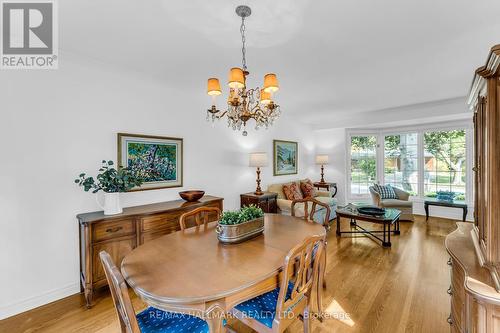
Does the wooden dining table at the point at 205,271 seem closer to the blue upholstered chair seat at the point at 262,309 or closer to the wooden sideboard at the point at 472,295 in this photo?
the blue upholstered chair seat at the point at 262,309

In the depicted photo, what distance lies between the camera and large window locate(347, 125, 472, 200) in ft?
16.5

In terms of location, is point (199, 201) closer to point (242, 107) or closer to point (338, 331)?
point (242, 107)

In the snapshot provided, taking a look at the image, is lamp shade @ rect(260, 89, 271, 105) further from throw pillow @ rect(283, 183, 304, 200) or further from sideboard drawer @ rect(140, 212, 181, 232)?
throw pillow @ rect(283, 183, 304, 200)

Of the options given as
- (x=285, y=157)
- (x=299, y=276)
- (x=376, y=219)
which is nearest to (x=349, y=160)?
(x=285, y=157)

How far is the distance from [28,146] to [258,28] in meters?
2.34

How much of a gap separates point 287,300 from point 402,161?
5727 mm

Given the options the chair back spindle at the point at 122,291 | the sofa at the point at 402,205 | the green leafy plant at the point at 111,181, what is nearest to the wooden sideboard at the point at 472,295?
the chair back spindle at the point at 122,291

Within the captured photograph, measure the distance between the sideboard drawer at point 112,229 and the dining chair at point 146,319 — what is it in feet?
3.91

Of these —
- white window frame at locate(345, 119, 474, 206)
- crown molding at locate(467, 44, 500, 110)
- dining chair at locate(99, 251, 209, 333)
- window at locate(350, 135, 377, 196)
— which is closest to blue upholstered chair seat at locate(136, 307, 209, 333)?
dining chair at locate(99, 251, 209, 333)

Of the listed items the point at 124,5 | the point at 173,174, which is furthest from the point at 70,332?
the point at 124,5

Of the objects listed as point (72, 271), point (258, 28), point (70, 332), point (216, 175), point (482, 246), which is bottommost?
point (70, 332)

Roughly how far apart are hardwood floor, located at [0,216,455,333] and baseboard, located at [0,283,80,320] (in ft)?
0.18

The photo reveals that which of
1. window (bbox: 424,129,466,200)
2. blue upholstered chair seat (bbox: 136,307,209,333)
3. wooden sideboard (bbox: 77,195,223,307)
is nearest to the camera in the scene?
blue upholstered chair seat (bbox: 136,307,209,333)

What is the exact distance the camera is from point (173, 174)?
3.21m
